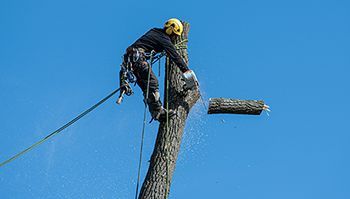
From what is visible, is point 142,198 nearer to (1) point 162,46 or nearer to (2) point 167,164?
(2) point 167,164

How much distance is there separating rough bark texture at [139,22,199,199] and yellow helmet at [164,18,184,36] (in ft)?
0.63

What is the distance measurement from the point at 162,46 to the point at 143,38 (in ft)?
0.85

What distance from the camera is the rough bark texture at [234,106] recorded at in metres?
6.75

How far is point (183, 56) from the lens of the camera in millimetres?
7051

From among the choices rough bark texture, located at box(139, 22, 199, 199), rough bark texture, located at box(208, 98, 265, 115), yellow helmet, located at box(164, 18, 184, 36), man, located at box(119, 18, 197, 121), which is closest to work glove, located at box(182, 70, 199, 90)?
man, located at box(119, 18, 197, 121)

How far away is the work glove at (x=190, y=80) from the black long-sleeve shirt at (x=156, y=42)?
30cm

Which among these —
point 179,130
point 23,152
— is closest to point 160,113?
point 179,130

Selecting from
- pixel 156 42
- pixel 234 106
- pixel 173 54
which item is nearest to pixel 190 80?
pixel 173 54

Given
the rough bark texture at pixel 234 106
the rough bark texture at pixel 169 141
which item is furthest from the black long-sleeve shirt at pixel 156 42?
the rough bark texture at pixel 234 106

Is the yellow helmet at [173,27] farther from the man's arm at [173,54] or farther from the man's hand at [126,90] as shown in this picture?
the man's hand at [126,90]

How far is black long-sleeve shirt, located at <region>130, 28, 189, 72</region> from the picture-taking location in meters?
6.86

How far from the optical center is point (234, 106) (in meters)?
6.76

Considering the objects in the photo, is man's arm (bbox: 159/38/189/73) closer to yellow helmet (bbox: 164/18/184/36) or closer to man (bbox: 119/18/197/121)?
man (bbox: 119/18/197/121)

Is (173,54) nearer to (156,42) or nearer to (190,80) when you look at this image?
(156,42)
